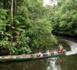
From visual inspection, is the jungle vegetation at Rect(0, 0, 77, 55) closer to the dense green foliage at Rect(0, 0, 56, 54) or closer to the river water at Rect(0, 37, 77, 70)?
the dense green foliage at Rect(0, 0, 56, 54)

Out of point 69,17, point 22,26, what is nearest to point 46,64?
point 22,26

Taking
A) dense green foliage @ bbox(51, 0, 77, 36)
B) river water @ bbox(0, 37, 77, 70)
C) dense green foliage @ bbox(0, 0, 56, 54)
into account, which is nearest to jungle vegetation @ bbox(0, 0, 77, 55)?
dense green foliage @ bbox(0, 0, 56, 54)

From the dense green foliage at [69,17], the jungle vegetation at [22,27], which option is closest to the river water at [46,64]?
the jungle vegetation at [22,27]

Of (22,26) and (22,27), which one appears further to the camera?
(22,27)

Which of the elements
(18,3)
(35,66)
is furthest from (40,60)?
(18,3)

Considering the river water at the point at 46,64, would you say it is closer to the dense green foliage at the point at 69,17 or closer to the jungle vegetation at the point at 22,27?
the jungle vegetation at the point at 22,27

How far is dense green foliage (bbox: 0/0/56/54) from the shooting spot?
21359mm

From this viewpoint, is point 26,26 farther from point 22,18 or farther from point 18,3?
point 18,3

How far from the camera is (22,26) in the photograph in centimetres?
2239

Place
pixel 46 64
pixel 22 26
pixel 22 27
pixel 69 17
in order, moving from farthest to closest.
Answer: pixel 69 17 → pixel 22 27 → pixel 22 26 → pixel 46 64

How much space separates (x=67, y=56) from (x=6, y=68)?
861 centimetres

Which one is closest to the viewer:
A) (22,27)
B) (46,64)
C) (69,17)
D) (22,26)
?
(46,64)

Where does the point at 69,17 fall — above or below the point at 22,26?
below

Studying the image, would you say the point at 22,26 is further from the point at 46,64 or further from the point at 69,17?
the point at 69,17
